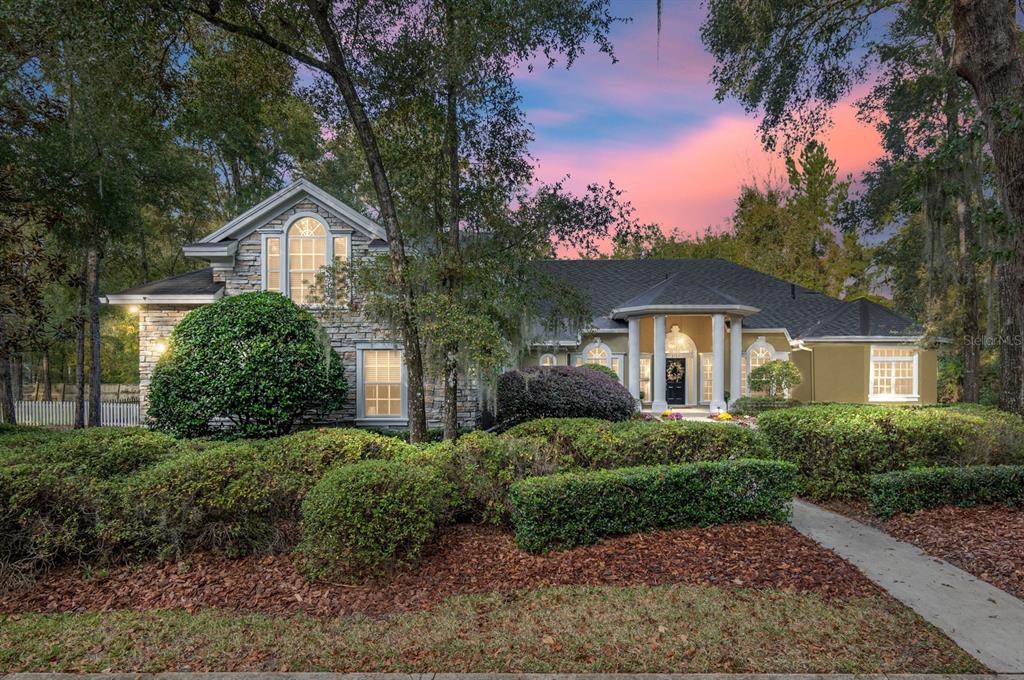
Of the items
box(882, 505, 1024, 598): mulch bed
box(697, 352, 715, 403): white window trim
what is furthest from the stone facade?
box(697, 352, 715, 403): white window trim

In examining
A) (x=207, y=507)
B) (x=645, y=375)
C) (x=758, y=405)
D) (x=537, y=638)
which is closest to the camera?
(x=537, y=638)

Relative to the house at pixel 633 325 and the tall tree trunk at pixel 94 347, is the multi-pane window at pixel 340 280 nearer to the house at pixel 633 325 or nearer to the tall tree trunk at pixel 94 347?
the house at pixel 633 325

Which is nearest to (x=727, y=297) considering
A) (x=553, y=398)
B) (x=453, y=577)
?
(x=553, y=398)

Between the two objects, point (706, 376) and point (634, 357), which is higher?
point (634, 357)

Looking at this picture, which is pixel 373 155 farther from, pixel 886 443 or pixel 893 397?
pixel 893 397

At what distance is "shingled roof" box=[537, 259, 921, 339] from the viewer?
17.5 metres

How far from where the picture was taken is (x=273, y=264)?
1132 cm

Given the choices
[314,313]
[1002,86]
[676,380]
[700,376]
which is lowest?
[676,380]

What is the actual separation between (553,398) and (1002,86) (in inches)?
351

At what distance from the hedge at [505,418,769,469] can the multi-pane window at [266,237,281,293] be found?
308 inches

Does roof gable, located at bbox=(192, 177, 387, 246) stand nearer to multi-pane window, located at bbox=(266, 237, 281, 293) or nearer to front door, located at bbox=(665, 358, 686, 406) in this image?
multi-pane window, located at bbox=(266, 237, 281, 293)

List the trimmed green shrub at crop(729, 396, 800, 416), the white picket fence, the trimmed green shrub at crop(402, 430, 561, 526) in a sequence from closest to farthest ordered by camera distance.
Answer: the trimmed green shrub at crop(402, 430, 561, 526) → the white picket fence → the trimmed green shrub at crop(729, 396, 800, 416)

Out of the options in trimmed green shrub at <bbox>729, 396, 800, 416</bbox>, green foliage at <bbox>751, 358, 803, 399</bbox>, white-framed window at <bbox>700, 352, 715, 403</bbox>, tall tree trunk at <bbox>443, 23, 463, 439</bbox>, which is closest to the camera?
tall tree trunk at <bbox>443, 23, 463, 439</bbox>

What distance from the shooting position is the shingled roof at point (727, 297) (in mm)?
17547
